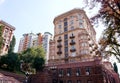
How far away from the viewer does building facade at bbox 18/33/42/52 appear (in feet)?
343

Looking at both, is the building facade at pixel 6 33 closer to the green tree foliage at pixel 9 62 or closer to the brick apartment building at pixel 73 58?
the green tree foliage at pixel 9 62

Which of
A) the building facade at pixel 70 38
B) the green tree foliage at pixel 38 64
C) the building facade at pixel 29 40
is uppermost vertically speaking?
the building facade at pixel 29 40

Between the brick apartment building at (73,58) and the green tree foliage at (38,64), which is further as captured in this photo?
the green tree foliage at (38,64)

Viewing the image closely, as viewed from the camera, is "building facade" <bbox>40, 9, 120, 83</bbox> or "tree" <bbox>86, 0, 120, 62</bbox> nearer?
"tree" <bbox>86, 0, 120, 62</bbox>

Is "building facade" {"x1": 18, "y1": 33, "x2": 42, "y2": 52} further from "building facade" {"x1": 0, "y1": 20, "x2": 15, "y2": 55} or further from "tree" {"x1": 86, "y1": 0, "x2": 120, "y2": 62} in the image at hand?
"tree" {"x1": 86, "y1": 0, "x2": 120, "y2": 62}

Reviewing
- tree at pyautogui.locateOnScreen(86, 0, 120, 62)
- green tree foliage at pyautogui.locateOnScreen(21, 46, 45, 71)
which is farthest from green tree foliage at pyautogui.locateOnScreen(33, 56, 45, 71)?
tree at pyautogui.locateOnScreen(86, 0, 120, 62)

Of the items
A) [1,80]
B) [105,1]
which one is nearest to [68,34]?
[1,80]

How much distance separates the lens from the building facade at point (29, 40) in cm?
10450

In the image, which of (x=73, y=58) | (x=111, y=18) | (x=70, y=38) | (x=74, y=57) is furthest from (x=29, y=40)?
(x=111, y=18)

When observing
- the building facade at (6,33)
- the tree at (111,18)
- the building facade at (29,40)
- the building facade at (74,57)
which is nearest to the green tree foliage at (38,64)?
the building facade at (74,57)

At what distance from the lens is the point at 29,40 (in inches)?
4365

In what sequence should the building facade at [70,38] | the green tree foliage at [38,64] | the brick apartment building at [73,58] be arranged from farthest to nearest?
1. the building facade at [70,38]
2. the green tree foliage at [38,64]
3. the brick apartment building at [73,58]

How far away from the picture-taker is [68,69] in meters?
34.2

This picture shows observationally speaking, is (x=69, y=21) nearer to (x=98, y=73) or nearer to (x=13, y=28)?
(x=13, y=28)
